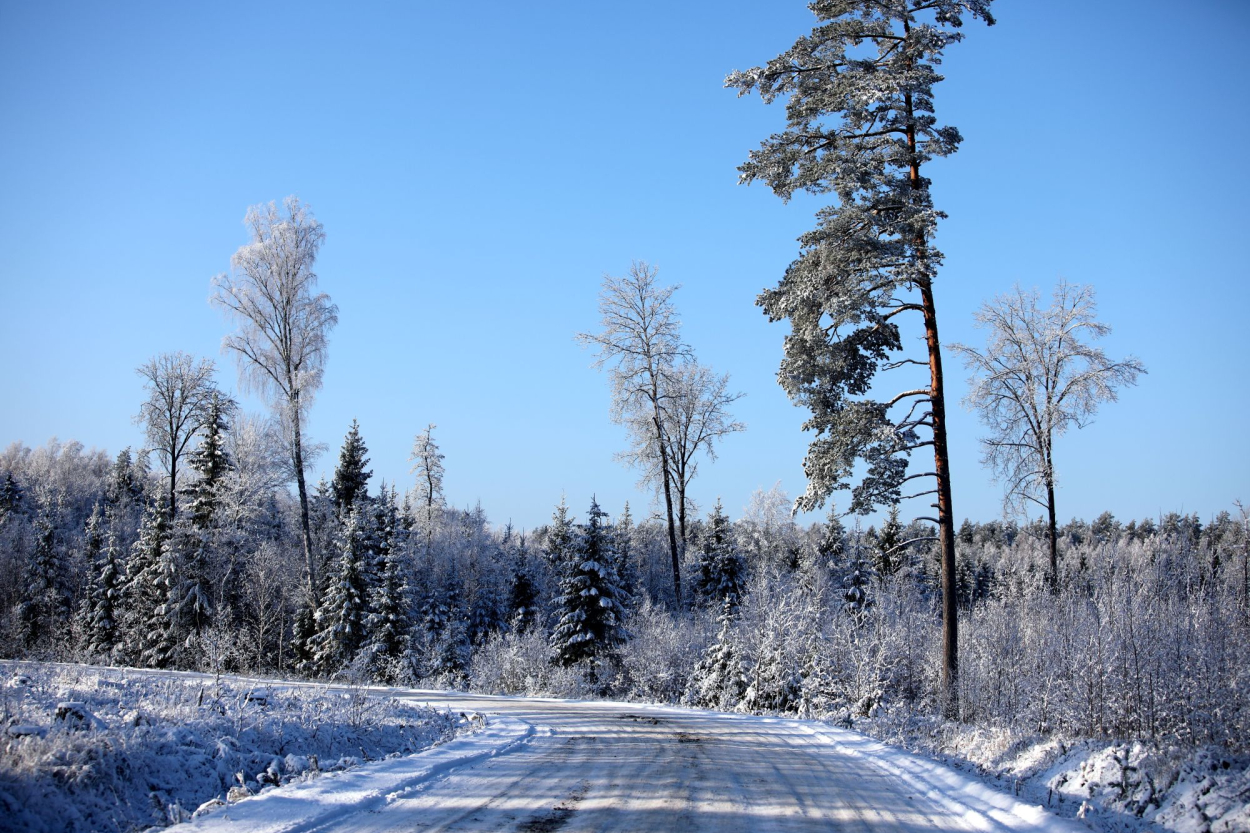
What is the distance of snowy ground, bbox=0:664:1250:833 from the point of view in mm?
5445

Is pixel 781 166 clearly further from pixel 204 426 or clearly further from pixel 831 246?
pixel 204 426

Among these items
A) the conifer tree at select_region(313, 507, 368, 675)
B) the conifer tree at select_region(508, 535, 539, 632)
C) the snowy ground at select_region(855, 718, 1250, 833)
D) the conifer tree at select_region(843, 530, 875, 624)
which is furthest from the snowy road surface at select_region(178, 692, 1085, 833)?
the conifer tree at select_region(508, 535, 539, 632)

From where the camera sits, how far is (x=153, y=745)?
21.5ft

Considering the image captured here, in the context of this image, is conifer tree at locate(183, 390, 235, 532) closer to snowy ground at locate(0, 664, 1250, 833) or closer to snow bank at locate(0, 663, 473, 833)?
snow bank at locate(0, 663, 473, 833)

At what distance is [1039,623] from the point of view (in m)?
12.2

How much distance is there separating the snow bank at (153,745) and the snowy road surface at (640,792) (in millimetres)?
745

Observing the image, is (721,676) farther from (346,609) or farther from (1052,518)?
(346,609)

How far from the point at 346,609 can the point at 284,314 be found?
13112mm

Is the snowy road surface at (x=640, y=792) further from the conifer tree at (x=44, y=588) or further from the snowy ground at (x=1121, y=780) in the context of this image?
the conifer tree at (x=44, y=588)

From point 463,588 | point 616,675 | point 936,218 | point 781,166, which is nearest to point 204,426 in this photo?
point 463,588

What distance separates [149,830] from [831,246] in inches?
473

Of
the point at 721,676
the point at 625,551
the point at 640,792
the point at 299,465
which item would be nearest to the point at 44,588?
the point at 299,465

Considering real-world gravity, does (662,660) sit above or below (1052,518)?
below

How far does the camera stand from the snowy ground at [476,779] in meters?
5.45
